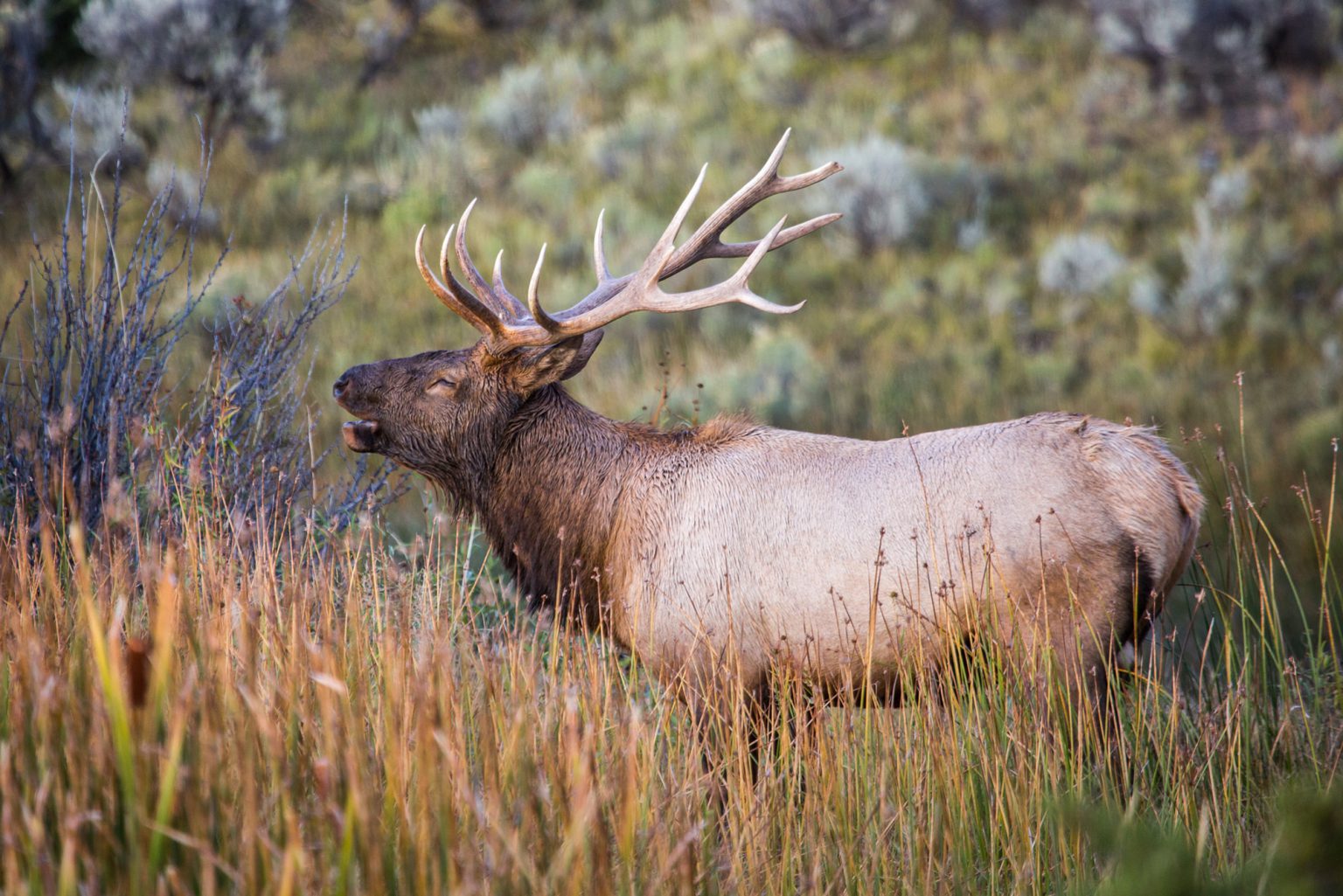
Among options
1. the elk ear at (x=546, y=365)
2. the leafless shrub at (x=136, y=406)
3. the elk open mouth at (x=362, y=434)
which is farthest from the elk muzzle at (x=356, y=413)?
the elk ear at (x=546, y=365)

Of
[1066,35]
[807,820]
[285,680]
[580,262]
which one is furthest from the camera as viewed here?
[1066,35]

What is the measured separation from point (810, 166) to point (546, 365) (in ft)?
36.3

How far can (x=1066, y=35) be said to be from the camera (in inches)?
722

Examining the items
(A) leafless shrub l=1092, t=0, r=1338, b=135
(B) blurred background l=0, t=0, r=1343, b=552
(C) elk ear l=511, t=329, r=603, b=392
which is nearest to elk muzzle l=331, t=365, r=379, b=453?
(C) elk ear l=511, t=329, r=603, b=392

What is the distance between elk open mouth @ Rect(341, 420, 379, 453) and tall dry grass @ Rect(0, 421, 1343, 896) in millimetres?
586

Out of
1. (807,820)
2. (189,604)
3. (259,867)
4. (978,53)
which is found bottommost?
(807,820)

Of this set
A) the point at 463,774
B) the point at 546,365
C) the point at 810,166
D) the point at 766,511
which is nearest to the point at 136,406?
the point at 546,365

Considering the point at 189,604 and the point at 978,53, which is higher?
the point at 978,53

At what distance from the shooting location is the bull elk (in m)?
3.68

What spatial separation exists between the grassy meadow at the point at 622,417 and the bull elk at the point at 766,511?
0.23 metres

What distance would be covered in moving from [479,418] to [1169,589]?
2359 millimetres

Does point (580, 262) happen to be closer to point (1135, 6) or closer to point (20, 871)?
point (1135, 6)

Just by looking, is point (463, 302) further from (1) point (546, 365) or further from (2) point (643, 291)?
(2) point (643, 291)

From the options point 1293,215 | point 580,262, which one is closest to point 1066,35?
point 1293,215
